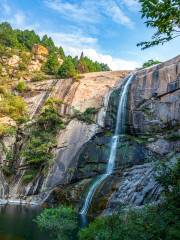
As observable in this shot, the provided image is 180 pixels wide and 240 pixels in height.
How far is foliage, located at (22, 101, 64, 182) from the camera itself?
35031 millimetres

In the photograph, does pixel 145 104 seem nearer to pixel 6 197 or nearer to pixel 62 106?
pixel 62 106

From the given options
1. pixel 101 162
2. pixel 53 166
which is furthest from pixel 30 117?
pixel 101 162

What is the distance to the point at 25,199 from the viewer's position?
106 feet

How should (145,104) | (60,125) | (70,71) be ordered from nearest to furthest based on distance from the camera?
(145,104) → (60,125) → (70,71)

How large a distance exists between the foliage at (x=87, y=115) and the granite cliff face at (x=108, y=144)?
17.9 inches

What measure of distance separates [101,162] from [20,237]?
44.7 ft

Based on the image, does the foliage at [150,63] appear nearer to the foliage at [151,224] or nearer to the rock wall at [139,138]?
the rock wall at [139,138]

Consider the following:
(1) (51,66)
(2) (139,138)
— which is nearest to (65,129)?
(2) (139,138)

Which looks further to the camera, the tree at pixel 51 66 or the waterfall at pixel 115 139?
the tree at pixel 51 66

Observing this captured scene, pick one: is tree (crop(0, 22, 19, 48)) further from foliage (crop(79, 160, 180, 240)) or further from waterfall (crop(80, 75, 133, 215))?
foliage (crop(79, 160, 180, 240))

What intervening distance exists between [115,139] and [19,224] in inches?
541

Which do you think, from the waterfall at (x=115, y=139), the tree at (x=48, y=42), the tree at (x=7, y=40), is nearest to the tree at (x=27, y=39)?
the tree at (x=48, y=42)

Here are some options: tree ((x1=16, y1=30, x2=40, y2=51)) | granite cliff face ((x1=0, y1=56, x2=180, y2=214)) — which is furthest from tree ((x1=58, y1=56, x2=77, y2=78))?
tree ((x1=16, y1=30, x2=40, y2=51))

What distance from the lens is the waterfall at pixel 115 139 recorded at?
85.9 feet
